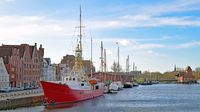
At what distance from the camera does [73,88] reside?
86.0m

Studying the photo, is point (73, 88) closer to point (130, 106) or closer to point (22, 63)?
point (130, 106)

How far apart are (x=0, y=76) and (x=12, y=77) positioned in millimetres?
10762

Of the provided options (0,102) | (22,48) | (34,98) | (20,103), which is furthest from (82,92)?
(22,48)

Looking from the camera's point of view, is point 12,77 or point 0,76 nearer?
point 0,76

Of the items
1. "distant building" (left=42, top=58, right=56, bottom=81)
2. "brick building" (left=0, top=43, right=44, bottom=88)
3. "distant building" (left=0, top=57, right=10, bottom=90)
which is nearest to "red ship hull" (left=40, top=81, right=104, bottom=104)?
"distant building" (left=0, top=57, right=10, bottom=90)

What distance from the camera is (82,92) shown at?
9250 centimetres

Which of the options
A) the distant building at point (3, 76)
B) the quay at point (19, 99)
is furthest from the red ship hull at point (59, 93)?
the distant building at point (3, 76)

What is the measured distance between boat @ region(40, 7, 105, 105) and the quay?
311cm

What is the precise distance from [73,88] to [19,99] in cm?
1463

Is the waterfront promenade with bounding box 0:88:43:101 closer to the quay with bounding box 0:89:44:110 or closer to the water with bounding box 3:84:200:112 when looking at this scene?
the quay with bounding box 0:89:44:110

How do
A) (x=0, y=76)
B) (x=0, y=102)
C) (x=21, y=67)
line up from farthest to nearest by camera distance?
(x=21, y=67)
(x=0, y=76)
(x=0, y=102)

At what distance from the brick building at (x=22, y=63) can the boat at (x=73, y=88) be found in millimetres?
29070

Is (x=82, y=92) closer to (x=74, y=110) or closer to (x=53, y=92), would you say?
(x=53, y=92)

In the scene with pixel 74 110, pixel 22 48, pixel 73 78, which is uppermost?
pixel 22 48
